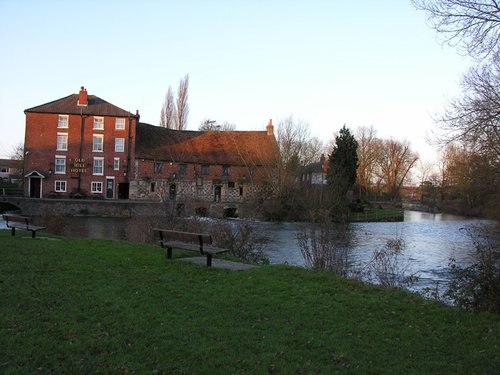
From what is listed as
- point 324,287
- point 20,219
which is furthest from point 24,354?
point 20,219

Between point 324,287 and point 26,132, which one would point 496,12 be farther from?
point 26,132

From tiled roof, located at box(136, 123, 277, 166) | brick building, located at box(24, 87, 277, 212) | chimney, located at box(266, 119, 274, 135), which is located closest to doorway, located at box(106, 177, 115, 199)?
brick building, located at box(24, 87, 277, 212)

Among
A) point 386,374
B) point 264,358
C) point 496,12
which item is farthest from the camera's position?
point 496,12

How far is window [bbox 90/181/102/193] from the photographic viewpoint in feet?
159

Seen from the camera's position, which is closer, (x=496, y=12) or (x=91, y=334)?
(x=91, y=334)

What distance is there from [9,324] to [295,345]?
11.4 ft

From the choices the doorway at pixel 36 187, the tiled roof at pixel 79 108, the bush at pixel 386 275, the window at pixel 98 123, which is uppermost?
the tiled roof at pixel 79 108

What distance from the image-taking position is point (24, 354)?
4.62 meters

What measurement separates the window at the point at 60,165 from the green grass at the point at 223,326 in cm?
4165

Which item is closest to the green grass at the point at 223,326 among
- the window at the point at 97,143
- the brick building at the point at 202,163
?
the brick building at the point at 202,163

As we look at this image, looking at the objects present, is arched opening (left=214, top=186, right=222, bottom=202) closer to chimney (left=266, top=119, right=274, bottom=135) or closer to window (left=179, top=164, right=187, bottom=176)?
window (left=179, top=164, right=187, bottom=176)

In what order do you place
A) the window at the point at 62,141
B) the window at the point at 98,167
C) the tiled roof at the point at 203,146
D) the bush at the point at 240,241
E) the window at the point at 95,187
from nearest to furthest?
the bush at the point at 240,241 → the window at the point at 95,187 → the window at the point at 62,141 → the window at the point at 98,167 → the tiled roof at the point at 203,146

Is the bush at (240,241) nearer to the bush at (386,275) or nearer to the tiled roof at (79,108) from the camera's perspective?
the bush at (386,275)

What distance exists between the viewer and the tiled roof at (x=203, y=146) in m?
→ 51.6
